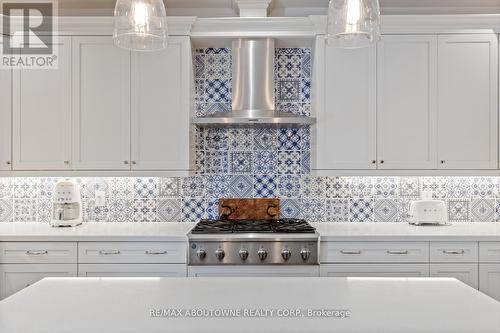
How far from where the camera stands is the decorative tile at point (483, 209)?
355 centimetres

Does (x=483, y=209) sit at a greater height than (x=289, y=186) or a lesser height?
lesser

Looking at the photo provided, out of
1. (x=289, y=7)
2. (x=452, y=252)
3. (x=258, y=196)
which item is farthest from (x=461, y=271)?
(x=289, y=7)

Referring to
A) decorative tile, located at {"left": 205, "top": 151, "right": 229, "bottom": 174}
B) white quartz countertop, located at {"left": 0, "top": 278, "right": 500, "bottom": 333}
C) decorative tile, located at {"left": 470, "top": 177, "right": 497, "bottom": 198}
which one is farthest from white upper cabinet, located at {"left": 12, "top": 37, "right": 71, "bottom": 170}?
decorative tile, located at {"left": 470, "top": 177, "right": 497, "bottom": 198}

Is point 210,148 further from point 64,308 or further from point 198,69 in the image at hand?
point 64,308

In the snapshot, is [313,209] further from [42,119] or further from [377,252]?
[42,119]

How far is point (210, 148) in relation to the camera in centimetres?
361

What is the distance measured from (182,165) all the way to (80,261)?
95 centimetres

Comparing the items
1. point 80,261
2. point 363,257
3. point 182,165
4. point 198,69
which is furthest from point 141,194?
point 363,257

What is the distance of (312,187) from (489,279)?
1.40 meters

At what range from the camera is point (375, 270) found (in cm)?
293

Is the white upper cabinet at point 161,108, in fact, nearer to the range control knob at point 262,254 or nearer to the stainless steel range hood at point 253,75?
the stainless steel range hood at point 253,75

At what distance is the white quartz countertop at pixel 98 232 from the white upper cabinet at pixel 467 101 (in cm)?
203

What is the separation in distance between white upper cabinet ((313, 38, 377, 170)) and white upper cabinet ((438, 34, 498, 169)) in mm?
504

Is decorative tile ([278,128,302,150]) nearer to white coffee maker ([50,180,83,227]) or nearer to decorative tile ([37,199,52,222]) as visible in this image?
white coffee maker ([50,180,83,227])
